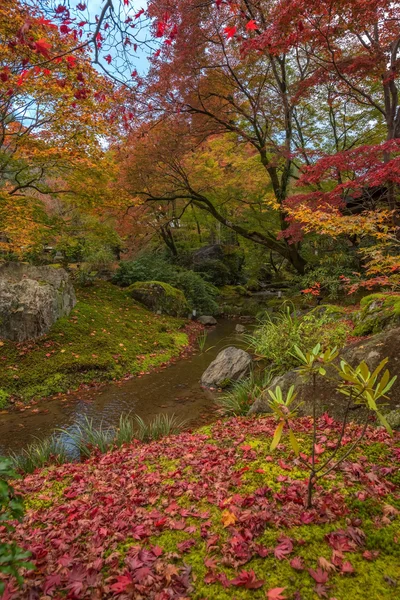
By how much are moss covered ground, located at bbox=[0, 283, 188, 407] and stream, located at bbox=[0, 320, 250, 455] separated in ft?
1.46

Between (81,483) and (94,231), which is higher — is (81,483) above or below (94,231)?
below

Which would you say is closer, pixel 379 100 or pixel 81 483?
pixel 81 483

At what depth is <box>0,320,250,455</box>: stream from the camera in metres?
4.75

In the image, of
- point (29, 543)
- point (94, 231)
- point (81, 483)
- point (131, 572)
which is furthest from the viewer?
point (94, 231)

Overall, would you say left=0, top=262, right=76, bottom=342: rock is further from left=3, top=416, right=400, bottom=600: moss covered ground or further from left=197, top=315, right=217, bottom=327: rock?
left=197, top=315, right=217, bottom=327: rock

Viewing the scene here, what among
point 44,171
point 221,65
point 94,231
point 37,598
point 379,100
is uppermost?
point 221,65

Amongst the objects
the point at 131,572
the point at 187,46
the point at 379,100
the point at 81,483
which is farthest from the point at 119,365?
the point at 379,100

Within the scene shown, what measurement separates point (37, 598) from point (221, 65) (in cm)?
1079

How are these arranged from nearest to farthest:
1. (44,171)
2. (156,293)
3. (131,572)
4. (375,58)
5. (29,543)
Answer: (131,572), (29,543), (375,58), (44,171), (156,293)

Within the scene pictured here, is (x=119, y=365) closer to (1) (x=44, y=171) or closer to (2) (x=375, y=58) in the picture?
(1) (x=44, y=171)

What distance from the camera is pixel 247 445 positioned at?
2.98 meters

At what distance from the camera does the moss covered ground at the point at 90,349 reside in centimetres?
612

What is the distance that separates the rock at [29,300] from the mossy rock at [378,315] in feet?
21.2

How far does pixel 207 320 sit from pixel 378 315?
838 cm
